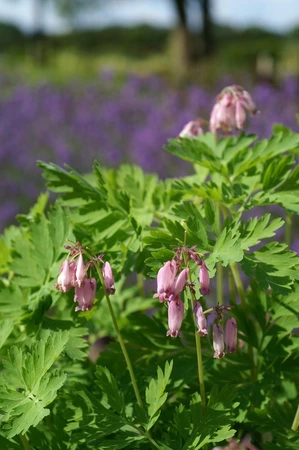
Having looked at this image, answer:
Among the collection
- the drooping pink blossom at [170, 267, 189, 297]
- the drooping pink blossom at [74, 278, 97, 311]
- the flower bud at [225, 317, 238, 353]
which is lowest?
the flower bud at [225, 317, 238, 353]

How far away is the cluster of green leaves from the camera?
3.44ft

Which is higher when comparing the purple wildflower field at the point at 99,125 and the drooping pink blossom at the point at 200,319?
the drooping pink blossom at the point at 200,319

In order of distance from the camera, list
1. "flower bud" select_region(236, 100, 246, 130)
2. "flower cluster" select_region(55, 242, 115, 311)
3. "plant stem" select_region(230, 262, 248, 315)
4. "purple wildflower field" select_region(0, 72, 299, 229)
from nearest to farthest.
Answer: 1. "flower cluster" select_region(55, 242, 115, 311)
2. "plant stem" select_region(230, 262, 248, 315)
3. "flower bud" select_region(236, 100, 246, 130)
4. "purple wildflower field" select_region(0, 72, 299, 229)

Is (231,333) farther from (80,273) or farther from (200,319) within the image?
(80,273)

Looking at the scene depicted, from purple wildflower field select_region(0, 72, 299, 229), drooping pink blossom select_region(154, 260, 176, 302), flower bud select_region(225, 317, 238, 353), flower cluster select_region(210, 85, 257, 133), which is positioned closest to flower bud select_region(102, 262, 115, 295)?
drooping pink blossom select_region(154, 260, 176, 302)

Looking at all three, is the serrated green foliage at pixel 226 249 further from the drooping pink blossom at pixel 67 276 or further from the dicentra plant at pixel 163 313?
the drooping pink blossom at pixel 67 276

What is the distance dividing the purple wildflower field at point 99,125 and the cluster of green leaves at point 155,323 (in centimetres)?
427

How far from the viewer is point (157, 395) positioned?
1041 millimetres

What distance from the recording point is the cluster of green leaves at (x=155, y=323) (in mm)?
1050

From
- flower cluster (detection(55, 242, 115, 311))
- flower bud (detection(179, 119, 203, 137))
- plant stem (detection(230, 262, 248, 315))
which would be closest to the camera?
flower cluster (detection(55, 242, 115, 311))

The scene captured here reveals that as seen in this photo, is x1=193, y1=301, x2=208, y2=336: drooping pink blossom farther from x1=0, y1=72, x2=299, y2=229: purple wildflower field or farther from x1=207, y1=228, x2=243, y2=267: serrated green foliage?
x1=0, y1=72, x2=299, y2=229: purple wildflower field

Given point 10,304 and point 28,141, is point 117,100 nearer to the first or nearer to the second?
point 28,141

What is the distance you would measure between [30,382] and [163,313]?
0.35 metres

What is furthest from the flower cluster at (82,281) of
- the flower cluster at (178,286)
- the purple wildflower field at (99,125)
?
the purple wildflower field at (99,125)
